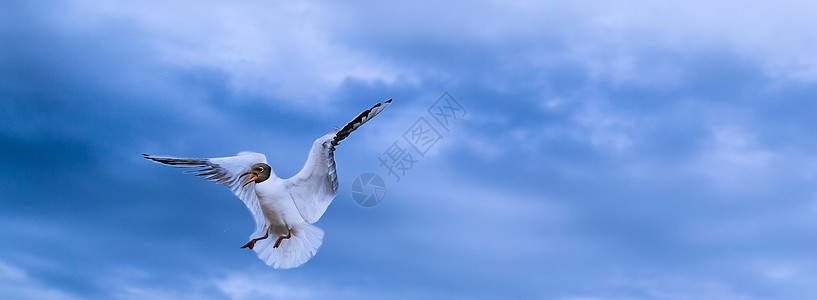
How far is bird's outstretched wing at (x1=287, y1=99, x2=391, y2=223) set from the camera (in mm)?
6098

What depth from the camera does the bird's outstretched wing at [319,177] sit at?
6.10 meters

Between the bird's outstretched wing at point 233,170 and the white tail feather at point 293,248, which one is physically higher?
the bird's outstretched wing at point 233,170

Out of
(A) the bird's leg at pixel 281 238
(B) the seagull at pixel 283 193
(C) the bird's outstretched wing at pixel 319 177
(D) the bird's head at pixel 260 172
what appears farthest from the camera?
(A) the bird's leg at pixel 281 238

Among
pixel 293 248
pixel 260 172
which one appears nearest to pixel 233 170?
pixel 260 172

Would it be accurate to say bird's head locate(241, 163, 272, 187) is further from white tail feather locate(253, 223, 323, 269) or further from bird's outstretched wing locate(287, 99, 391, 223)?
white tail feather locate(253, 223, 323, 269)

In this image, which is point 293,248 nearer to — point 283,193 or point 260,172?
point 283,193

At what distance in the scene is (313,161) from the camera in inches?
253

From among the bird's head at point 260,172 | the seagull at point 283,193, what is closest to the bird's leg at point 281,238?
the seagull at point 283,193

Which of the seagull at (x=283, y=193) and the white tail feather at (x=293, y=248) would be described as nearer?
the seagull at (x=283, y=193)

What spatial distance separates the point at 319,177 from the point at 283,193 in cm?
39

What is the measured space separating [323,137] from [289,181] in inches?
26.8

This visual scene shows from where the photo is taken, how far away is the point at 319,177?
21.5 ft

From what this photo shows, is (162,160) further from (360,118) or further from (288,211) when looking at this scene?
(360,118)

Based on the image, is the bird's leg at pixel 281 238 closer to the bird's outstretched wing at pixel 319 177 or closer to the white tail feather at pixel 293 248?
the white tail feather at pixel 293 248
